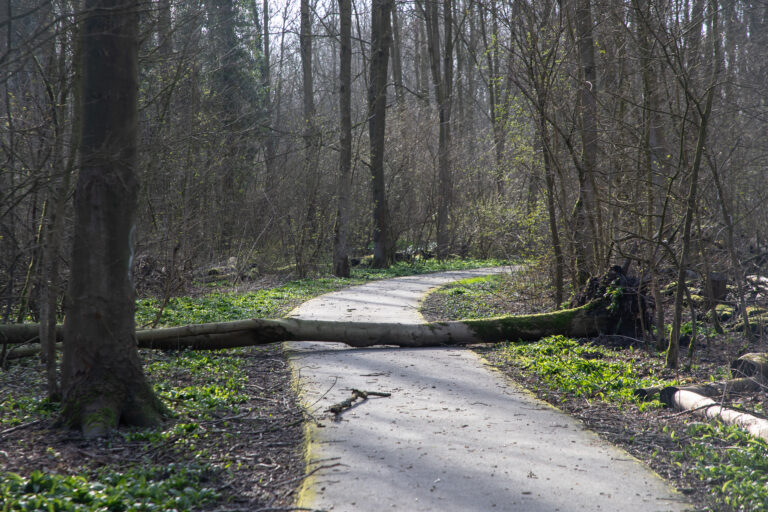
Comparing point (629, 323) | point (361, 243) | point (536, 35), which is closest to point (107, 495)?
point (629, 323)

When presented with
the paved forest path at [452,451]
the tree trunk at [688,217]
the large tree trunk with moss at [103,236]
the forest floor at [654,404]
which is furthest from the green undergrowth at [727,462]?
the large tree trunk with moss at [103,236]

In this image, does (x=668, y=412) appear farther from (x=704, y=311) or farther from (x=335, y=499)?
(x=704, y=311)

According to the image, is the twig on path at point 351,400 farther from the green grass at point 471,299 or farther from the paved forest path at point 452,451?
the green grass at point 471,299

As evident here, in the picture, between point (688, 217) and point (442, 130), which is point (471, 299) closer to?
point (688, 217)

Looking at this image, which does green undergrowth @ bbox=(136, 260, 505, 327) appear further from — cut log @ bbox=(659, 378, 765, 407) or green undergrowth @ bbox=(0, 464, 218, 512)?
cut log @ bbox=(659, 378, 765, 407)

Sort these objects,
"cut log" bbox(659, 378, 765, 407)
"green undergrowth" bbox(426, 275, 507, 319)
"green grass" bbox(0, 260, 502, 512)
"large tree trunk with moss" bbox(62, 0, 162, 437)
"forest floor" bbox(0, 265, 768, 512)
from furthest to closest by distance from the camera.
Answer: "green undergrowth" bbox(426, 275, 507, 319) → "cut log" bbox(659, 378, 765, 407) → "large tree trunk with moss" bbox(62, 0, 162, 437) → "forest floor" bbox(0, 265, 768, 512) → "green grass" bbox(0, 260, 502, 512)

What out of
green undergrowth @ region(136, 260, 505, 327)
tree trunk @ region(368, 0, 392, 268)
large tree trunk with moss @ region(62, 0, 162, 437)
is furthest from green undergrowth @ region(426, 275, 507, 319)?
large tree trunk with moss @ region(62, 0, 162, 437)

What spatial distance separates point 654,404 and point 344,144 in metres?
15.6

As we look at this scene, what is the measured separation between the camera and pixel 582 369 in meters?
7.90

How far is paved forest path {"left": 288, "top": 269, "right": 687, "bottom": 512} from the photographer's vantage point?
4.14 m

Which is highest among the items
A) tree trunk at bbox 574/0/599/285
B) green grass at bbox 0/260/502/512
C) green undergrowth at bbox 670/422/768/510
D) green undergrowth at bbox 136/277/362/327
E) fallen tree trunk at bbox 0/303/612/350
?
tree trunk at bbox 574/0/599/285

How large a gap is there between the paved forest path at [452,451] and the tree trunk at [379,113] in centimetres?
1513

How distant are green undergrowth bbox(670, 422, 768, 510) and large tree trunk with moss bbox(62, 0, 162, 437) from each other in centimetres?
428

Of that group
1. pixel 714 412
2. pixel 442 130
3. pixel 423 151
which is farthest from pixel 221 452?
pixel 423 151
